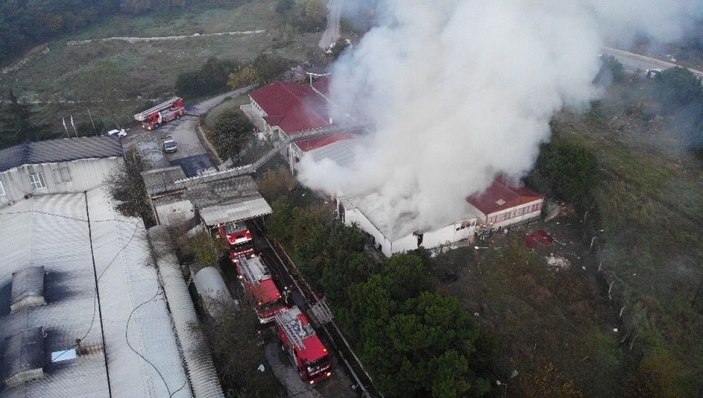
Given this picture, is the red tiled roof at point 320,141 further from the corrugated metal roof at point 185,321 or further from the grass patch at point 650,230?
the grass patch at point 650,230

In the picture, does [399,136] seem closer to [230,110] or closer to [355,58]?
[355,58]

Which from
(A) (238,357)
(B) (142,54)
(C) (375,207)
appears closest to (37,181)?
(A) (238,357)

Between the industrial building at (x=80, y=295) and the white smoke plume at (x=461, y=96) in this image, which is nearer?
the industrial building at (x=80, y=295)

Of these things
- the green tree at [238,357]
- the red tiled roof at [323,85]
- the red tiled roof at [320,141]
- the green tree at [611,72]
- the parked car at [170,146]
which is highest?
the red tiled roof at [323,85]

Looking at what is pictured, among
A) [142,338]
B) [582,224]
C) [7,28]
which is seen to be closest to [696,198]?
[582,224]

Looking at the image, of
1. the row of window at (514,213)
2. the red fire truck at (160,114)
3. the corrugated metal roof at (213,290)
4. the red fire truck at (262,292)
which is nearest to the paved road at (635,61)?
the row of window at (514,213)

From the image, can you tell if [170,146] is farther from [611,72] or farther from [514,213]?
[611,72]

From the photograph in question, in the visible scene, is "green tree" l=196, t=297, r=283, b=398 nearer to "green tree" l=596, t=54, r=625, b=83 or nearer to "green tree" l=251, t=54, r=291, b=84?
"green tree" l=251, t=54, r=291, b=84

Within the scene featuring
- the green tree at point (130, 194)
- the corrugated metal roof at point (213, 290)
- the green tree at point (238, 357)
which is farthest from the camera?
the green tree at point (130, 194)

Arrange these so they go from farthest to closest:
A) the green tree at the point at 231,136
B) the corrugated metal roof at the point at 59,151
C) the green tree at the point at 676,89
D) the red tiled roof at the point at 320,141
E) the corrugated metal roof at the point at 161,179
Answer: the green tree at the point at 231,136 < the green tree at the point at 676,89 < the red tiled roof at the point at 320,141 < the corrugated metal roof at the point at 59,151 < the corrugated metal roof at the point at 161,179
